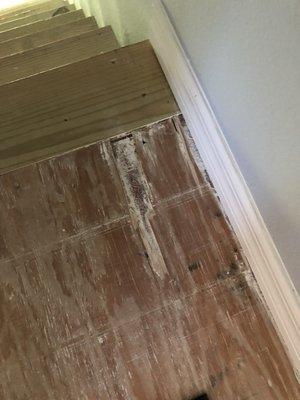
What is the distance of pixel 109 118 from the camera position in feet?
3.59

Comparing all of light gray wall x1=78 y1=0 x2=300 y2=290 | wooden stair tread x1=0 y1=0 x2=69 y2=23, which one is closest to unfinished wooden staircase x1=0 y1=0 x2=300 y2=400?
light gray wall x1=78 y1=0 x2=300 y2=290

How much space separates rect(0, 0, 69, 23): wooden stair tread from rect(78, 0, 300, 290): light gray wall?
88.5 inches

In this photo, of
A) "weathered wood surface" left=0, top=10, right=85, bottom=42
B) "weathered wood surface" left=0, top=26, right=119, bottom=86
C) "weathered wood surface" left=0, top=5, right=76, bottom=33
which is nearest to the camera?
"weathered wood surface" left=0, top=26, right=119, bottom=86

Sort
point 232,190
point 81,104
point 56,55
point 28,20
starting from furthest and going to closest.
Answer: point 28,20 → point 56,55 → point 81,104 → point 232,190

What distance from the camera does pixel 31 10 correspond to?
9.75ft

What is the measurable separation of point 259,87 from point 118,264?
0.48 metres

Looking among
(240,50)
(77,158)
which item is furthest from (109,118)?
(240,50)

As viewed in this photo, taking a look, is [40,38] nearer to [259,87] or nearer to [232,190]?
[232,190]

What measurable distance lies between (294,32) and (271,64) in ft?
0.29

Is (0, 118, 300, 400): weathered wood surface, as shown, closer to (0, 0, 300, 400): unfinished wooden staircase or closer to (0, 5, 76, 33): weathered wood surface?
(0, 0, 300, 400): unfinished wooden staircase

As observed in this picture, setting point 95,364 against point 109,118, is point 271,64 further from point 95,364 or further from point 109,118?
point 95,364

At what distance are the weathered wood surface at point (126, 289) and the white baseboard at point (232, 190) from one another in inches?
1.6

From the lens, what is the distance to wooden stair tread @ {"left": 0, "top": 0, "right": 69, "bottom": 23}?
2.94 metres

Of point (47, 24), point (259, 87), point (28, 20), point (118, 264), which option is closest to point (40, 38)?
point (47, 24)
